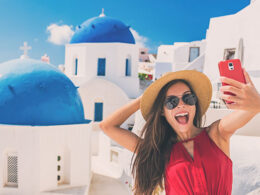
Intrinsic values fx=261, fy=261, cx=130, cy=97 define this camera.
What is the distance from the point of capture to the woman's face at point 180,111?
182cm

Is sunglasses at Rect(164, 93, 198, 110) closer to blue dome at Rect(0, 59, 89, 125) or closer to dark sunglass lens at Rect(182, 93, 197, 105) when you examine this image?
dark sunglass lens at Rect(182, 93, 197, 105)

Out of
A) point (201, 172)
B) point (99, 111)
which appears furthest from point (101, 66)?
point (201, 172)

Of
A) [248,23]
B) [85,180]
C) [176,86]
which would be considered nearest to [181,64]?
[248,23]

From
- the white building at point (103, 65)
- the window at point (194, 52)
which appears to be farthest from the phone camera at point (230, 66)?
the window at point (194, 52)

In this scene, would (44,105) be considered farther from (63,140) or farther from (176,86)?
(176,86)

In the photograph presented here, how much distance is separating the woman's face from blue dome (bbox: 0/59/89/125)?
220 inches

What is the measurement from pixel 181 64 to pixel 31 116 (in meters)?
17.3

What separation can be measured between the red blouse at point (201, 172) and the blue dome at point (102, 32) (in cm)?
1303

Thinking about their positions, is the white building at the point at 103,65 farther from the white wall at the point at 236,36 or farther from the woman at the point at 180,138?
the woman at the point at 180,138

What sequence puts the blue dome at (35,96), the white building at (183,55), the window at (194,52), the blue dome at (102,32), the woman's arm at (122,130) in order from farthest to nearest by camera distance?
the window at (194,52) → the white building at (183,55) → the blue dome at (102,32) → the blue dome at (35,96) → the woman's arm at (122,130)

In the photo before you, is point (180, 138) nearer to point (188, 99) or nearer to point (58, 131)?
point (188, 99)

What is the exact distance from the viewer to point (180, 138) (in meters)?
1.94

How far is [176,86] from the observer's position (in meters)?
1.90

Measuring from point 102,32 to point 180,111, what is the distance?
520 inches
